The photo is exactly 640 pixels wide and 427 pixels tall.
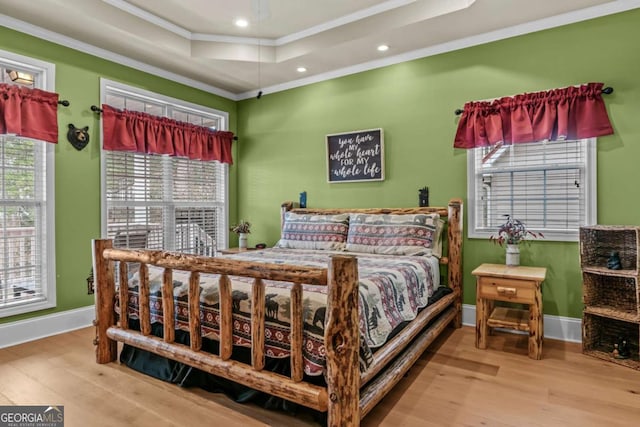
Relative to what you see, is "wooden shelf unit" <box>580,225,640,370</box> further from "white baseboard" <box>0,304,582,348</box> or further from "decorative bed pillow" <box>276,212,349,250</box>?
"decorative bed pillow" <box>276,212,349,250</box>

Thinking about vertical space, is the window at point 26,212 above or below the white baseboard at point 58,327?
above

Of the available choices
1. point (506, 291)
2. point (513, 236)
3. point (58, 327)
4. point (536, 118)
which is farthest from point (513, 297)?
point (58, 327)

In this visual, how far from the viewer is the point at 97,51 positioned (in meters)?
3.54

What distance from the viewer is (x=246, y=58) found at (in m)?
3.86

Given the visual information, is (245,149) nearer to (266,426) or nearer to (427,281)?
(427,281)

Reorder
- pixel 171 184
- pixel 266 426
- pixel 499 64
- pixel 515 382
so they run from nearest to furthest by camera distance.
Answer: pixel 266 426
pixel 515 382
pixel 499 64
pixel 171 184

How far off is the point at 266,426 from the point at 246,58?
340 centimetres

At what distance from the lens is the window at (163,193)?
3771 mm

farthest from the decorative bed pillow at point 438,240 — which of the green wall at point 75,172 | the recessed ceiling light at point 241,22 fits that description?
the green wall at point 75,172

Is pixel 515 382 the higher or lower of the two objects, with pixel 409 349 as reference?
lower

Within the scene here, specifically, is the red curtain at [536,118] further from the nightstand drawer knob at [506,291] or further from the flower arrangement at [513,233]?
the nightstand drawer knob at [506,291]

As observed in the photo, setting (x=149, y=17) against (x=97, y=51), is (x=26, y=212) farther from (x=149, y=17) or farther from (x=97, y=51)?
(x=149, y=17)

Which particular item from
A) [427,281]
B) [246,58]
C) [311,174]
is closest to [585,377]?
[427,281]

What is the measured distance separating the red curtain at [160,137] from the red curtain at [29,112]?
45 cm
